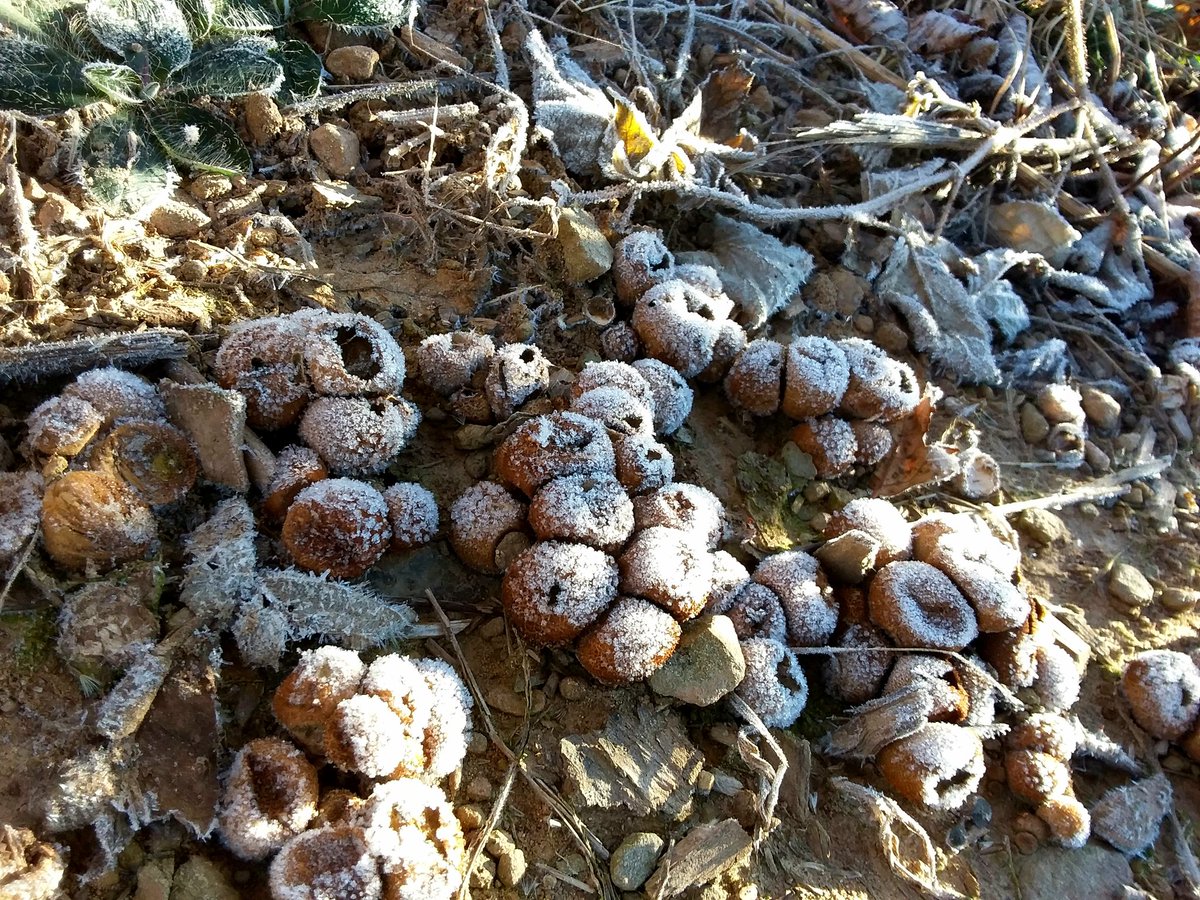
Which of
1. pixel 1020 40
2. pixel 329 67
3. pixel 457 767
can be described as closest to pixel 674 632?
pixel 457 767

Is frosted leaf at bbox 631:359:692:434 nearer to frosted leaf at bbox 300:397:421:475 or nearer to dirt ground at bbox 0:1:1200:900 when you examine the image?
dirt ground at bbox 0:1:1200:900

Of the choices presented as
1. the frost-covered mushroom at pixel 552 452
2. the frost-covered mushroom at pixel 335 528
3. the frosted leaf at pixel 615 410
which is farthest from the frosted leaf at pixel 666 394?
the frost-covered mushroom at pixel 335 528

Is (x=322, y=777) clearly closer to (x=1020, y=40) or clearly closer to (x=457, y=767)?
(x=457, y=767)

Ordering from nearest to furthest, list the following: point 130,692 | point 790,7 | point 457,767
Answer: point 130,692
point 457,767
point 790,7

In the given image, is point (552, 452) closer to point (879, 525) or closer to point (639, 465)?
point (639, 465)

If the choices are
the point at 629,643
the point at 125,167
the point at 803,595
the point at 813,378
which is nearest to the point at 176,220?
the point at 125,167

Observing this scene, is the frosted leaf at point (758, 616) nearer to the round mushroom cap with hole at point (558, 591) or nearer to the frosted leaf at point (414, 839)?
the round mushroom cap with hole at point (558, 591)

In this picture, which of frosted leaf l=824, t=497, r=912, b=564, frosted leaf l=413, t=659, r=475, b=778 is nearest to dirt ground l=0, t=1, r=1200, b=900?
frosted leaf l=413, t=659, r=475, b=778
